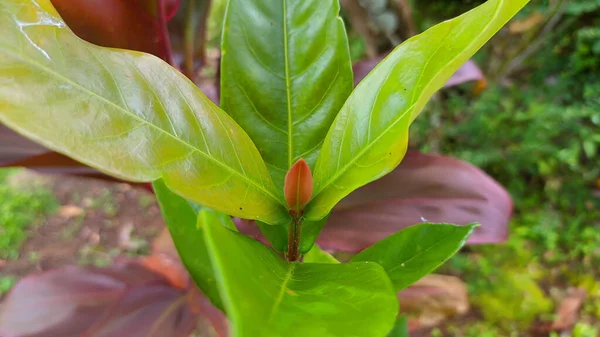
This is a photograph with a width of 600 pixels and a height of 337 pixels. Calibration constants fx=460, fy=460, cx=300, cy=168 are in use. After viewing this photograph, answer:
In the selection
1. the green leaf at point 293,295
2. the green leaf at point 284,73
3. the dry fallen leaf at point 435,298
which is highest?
Answer: the green leaf at point 284,73

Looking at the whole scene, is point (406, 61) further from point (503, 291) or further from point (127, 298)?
point (503, 291)

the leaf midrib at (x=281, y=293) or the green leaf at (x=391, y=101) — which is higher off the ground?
the green leaf at (x=391, y=101)

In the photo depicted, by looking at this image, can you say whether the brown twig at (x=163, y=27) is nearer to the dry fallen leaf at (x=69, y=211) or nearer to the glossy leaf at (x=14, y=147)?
the glossy leaf at (x=14, y=147)

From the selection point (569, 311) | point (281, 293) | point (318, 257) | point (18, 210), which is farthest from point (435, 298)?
point (18, 210)

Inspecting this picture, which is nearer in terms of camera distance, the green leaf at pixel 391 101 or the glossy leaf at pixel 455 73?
the green leaf at pixel 391 101

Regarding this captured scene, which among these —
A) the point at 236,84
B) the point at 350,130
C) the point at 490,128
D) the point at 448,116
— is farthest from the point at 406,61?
the point at 448,116

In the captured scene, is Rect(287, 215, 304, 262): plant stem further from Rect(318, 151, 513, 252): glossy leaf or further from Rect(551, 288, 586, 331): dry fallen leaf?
Rect(551, 288, 586, 331): dry fallen leaf

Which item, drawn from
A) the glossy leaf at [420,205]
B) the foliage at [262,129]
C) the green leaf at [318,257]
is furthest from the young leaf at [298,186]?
the glossy leaf at [420,205]
